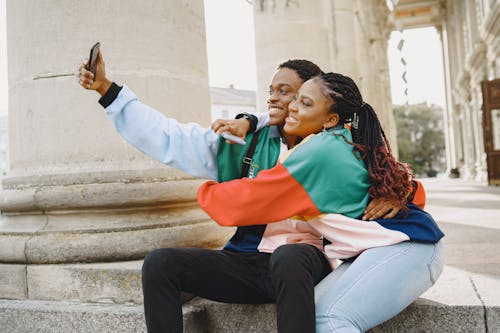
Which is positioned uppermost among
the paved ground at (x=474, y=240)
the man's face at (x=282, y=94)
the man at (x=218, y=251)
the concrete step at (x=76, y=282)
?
the man's face at (x=282, y=94)

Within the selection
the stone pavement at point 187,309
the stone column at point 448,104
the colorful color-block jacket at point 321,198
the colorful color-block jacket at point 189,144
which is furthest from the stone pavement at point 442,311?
the stone column at point 448,104

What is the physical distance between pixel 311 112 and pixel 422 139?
222ft

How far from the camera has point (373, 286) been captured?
87.5 inches

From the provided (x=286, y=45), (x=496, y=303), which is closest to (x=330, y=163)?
(x=496, y=303)

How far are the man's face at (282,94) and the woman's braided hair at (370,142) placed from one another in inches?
11.1

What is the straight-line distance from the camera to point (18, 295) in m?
3.23

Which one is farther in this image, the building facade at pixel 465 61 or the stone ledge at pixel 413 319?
the building facade at pixel 465 61

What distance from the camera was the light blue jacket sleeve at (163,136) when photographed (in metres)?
2.66

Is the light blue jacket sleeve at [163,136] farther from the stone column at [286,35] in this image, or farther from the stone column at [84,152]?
the stone column at [286,35]

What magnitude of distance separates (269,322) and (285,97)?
122 cm

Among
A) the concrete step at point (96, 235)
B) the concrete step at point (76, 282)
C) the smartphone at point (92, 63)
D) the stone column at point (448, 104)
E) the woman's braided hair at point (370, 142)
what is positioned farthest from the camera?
the stone column at point (448, 104)

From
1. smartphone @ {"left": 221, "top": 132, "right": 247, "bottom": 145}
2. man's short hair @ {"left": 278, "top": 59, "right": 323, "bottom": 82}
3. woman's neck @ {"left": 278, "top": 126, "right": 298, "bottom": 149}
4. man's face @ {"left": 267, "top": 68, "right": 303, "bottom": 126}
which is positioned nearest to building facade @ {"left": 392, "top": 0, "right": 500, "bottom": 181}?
man's short hair @ {"left": 278, "top": 59, "right": 323, "bottom": 82}

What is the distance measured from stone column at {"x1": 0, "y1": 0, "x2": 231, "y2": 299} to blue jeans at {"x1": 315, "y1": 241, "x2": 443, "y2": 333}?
1369mm

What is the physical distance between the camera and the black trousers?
6.98ft
